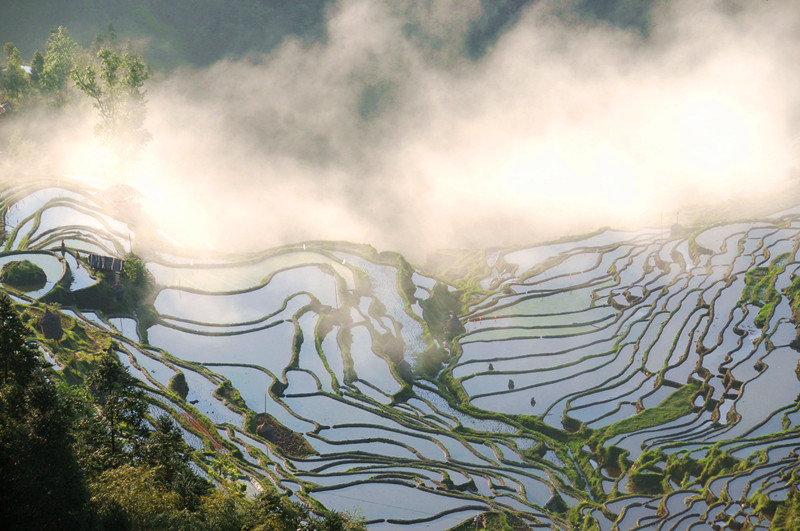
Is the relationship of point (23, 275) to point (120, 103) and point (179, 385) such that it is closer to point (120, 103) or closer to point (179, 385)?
point (179, 385)

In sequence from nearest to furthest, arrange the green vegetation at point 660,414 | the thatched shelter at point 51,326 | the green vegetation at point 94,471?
the green vegetation at point 94,471
the thatched shelter at point 51,326
the green vegetation at point 660,414

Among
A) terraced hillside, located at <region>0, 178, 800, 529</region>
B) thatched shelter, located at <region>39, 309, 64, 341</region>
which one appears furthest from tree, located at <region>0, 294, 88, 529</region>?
thatched shelter, located at <region>39, 309, 64, 341</region>

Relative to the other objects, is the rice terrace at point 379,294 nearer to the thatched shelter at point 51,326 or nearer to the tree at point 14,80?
the thatched shelter at point 51,326

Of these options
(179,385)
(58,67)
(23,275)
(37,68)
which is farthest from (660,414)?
(37,68)

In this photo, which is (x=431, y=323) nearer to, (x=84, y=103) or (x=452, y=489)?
(x=452, y=489)

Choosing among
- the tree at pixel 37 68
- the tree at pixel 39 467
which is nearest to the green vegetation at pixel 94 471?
the tree at pixel 39 467

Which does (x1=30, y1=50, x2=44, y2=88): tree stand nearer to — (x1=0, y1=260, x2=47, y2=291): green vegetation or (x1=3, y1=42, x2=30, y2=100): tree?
(x1=3, y1=42, x2=30, y2=100): tree
